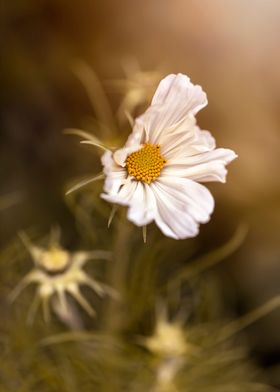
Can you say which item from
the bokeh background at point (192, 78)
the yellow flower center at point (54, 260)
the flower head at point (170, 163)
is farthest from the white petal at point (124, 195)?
the bokeh background at point (192, 78)

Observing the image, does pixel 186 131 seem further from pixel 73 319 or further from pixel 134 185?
pixel 73 319

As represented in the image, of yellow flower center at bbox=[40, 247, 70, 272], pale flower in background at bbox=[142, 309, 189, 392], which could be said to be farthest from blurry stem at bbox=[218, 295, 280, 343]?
yellow flower center at bbox=[40, 247, 70, 272]

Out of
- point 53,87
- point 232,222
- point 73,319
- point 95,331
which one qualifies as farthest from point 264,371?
point 53,87

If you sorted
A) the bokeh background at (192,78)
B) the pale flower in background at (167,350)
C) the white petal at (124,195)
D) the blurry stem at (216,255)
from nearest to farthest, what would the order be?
1. the white petal at (124,195)
2. the pale flower in background at (167,350)
3. the blurry stem at (216,255)
4. the bokeh background at (192,78)

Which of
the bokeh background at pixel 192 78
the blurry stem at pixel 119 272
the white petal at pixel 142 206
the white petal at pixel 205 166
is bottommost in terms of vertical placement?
the white petal at pixel 142 206

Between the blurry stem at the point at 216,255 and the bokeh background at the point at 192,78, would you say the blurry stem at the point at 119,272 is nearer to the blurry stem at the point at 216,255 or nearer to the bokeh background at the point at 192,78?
the blurry stem at the point at 216,255

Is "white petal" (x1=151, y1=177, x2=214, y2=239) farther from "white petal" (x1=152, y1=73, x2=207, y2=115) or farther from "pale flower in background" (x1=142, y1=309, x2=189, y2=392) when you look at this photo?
"pale flower in background" (x1=142, y1=309, x2=189, y2=392)

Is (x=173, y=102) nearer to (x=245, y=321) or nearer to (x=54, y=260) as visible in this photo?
(x=54, y=260)

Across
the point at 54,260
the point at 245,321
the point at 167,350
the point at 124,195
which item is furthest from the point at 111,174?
the point at 245,321
